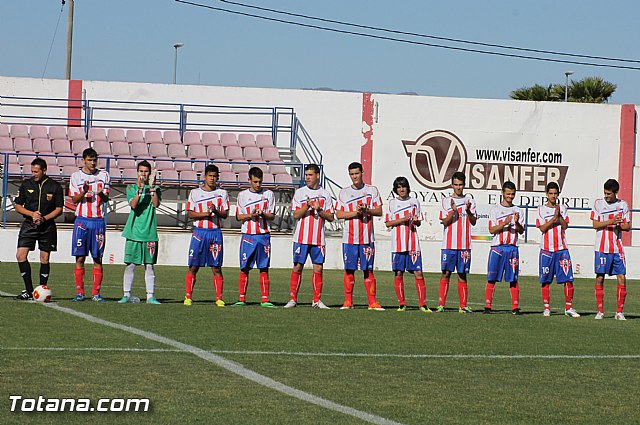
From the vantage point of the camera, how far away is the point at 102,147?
31609 mm

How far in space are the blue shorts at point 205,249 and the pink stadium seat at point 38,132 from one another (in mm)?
17787

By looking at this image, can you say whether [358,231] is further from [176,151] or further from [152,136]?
[152,136]

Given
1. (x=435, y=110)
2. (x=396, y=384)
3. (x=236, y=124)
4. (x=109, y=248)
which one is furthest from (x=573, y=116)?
(x=396, y=384)

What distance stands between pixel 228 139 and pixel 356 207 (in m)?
18.2

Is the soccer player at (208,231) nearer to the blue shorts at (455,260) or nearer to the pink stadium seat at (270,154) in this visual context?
the blue shorts at (455,260)

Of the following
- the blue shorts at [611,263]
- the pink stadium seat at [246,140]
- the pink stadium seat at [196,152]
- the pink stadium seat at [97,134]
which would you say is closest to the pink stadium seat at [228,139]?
the pink stadium seat at [246,140]

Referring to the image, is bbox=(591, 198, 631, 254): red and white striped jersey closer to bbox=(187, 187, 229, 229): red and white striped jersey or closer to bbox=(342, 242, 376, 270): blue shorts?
bbox=(342, 242, 376, 270): blue shorts

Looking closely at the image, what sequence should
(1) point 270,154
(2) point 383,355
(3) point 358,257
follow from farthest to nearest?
1. (1) point 270,154
2. (3) point 358,257
3. (2) point 383,355

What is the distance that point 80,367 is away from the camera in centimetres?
884

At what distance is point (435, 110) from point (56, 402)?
29643 millimetres

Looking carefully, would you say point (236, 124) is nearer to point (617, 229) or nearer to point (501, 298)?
point (501, 298)

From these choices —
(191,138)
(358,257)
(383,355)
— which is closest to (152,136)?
(191,138)

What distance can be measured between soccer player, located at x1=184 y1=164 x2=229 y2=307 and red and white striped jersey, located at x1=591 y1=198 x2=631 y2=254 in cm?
522

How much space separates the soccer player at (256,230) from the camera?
15359 mm
